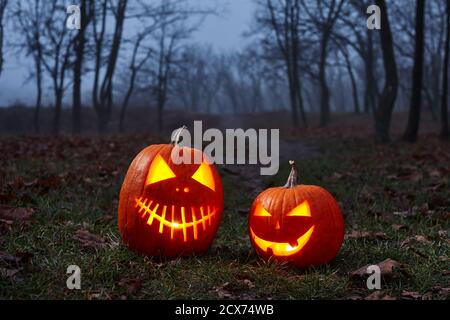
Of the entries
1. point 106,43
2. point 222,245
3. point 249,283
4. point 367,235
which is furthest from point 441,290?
point 106,43

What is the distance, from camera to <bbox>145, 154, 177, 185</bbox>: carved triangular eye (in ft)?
12.5

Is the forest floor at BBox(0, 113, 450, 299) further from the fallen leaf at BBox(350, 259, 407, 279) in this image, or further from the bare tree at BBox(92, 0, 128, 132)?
the bare tree at BBox(92, 0, 128, 132)

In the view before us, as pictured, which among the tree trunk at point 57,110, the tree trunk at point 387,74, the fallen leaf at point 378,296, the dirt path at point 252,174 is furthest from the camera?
the tree trunk at point 57,110

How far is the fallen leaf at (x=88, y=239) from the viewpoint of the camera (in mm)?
3859

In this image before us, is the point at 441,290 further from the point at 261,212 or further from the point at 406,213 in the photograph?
the point at 406,213

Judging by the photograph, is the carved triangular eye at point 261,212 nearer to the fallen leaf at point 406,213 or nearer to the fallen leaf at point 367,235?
the fallen leaf at point 367,235

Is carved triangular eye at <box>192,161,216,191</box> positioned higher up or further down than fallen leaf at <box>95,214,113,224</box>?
higher up

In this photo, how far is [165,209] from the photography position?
3.76 m

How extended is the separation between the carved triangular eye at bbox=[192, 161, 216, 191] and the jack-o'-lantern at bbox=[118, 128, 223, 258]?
1cm

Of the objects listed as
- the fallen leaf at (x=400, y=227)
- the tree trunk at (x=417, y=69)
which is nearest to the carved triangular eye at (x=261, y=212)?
the fallen leaf at (x=400, y=227)

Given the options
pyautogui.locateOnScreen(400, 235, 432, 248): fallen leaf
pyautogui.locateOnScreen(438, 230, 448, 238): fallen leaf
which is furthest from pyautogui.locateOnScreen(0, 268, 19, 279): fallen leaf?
pyautogui.locateOnScreen(438, 230, 448, 238): fallen leaf

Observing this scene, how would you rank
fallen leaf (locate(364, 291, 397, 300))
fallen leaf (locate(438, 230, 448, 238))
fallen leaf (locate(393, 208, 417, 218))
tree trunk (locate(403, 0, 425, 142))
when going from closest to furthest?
1. fallen leaf (locate(364, 291, 397, 300))
2. fallen leaf (locate(438, 230, 448, 238))
3. fallen leaf (locate(393, 208, 417, 218))
4. tree trunk (locate(403, 0, 425, 142))

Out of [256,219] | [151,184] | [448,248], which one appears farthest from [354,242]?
[151,184]

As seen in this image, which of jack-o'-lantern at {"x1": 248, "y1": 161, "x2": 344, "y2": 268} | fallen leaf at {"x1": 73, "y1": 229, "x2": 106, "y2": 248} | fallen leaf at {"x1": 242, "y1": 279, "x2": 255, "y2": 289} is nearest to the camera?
fallen leaf at {"x1": 242, "y1": 279, "x2": 255, "y2": 289}
